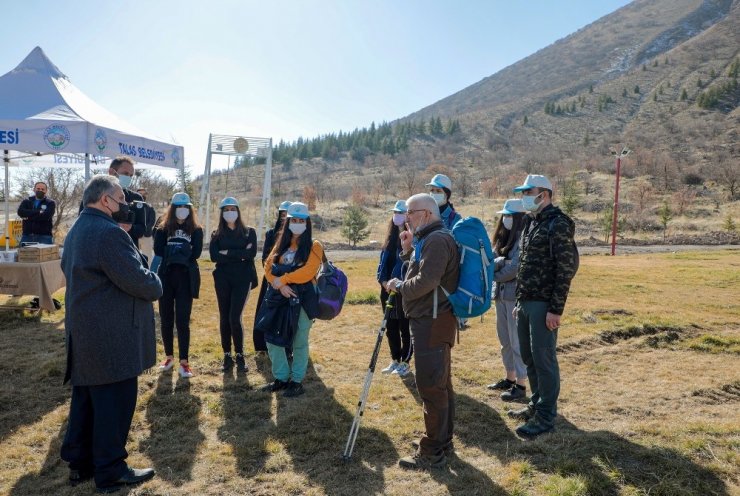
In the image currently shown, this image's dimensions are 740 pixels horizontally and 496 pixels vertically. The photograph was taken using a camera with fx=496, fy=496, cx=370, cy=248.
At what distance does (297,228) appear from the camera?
4832 millimetres

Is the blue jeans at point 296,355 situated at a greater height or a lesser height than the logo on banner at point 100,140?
lesser

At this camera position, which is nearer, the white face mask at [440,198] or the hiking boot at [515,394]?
the hiking boot at [515,394]

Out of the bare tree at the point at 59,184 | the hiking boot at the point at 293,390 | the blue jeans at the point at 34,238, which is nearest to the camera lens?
the hiking boot at the point at 293,390

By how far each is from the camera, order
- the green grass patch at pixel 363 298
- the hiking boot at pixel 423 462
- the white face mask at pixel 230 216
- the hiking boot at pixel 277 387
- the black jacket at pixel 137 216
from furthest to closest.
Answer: the green grass patch at pixel 363 298, the black jacket at pixel 137 216, the white face mask at pixel 230 216, the hiking boot at pixel 277 387, the hiking boot at pixel 423 462

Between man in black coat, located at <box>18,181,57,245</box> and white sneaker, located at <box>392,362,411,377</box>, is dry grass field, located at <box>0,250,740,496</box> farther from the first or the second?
man in black coat, located at <box>18,181,57,245</box>

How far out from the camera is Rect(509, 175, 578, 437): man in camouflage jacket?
393 centimetres

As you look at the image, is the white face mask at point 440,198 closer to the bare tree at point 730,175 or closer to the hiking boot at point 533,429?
the hiking boot at point 533,429

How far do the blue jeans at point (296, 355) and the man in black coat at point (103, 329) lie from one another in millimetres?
1720

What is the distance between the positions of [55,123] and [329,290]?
19.4 ft

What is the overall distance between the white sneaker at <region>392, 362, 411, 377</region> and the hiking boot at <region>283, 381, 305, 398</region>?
3.84 feet

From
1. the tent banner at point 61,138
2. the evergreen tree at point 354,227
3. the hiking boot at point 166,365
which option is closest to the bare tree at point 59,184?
the evergreen tree at point 354,227

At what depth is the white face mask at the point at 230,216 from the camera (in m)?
5.64

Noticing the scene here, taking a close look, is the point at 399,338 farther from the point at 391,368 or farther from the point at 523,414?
the point at 523,414

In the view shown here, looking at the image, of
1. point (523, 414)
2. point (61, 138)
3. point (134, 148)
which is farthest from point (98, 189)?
point (134, 148)
